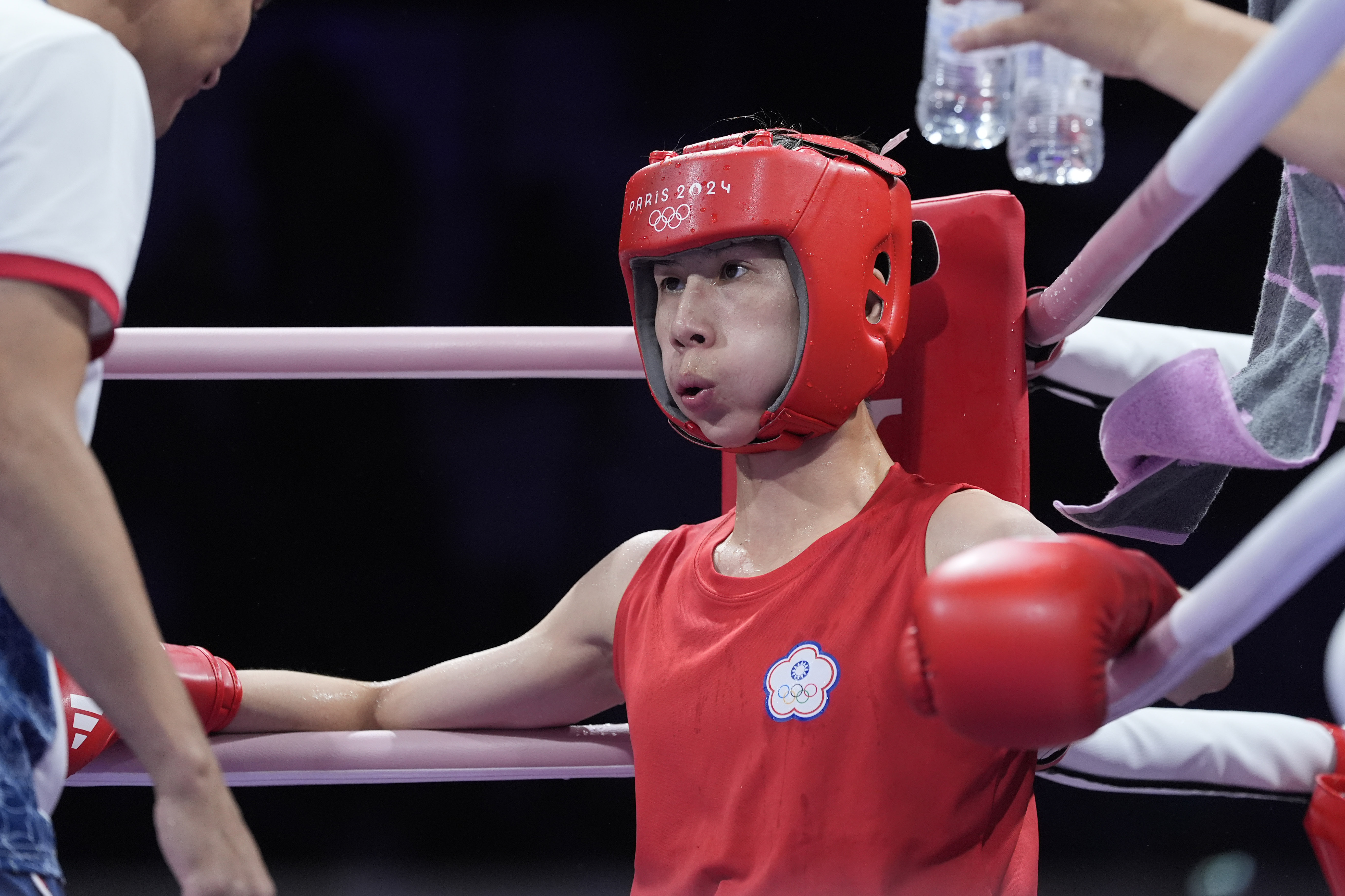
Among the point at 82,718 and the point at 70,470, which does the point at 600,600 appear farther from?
the point at 70,470

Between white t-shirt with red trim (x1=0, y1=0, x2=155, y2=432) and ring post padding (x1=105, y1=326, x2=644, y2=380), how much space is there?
0.69 metres

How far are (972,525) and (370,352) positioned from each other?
769 mm

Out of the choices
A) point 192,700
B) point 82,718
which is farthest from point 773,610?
point 82,718

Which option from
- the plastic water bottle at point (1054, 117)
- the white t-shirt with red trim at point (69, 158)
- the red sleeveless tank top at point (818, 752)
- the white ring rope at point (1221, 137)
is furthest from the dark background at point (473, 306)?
the white t-shirt with red trim at point (69, 158)

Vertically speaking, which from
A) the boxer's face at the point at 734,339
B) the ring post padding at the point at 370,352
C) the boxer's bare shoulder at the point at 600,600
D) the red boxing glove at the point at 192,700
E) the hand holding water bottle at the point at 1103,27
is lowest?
the red boxing glove at the point at 192,700

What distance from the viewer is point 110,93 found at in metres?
0.83

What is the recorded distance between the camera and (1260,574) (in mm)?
743

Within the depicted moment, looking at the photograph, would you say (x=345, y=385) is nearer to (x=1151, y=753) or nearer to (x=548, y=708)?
(x=548, y=708)

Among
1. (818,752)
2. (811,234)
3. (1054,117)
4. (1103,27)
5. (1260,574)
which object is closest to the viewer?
(1260,574)

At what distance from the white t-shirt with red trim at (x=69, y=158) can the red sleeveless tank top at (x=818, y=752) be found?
2.59 feet

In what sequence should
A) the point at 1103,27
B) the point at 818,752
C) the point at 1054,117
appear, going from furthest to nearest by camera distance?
the point at 818,752
the point at 1054,117
the point at 1103,27

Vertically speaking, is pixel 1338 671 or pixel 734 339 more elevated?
pixel 734 339

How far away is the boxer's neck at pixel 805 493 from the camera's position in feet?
4.90

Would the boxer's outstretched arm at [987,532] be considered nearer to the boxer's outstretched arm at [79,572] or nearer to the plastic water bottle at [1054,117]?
the plastic water bottle at [1054,117]
